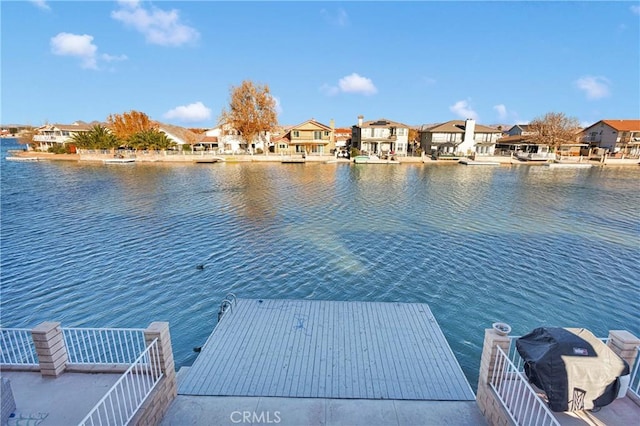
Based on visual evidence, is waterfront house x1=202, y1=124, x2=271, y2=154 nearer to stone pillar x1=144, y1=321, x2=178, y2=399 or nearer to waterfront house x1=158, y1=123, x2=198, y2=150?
waterfront house x1=158, y1=123, x2=198, y2=150

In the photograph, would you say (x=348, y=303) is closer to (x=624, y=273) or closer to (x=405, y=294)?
(x=405, y=294)

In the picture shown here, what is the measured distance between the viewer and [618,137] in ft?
212

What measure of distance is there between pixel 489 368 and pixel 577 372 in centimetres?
134

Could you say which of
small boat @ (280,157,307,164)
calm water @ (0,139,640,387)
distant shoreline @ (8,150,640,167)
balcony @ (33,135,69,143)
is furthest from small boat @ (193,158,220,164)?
balcony @ (33,135,69,143)

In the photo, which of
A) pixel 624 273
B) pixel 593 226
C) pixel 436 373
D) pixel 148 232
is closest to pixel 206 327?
pixel 436 373

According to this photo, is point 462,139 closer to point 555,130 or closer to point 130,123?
point 555,130

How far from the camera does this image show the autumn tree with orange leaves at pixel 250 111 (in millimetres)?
→ 64062

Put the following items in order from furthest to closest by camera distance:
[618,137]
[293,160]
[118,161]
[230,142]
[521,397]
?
[230,142] < [618,137] < [293,160] < [118,161] < [521,397]

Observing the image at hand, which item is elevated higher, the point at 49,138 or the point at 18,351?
the point at 49,138

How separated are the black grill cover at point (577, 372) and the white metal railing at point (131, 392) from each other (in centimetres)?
652

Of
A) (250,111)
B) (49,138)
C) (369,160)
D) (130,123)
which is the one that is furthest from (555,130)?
(49,138)

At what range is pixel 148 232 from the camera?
1928cm

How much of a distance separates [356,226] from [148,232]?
13.5 m

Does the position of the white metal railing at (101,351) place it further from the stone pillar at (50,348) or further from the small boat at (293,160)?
the small boat at (293,160)
